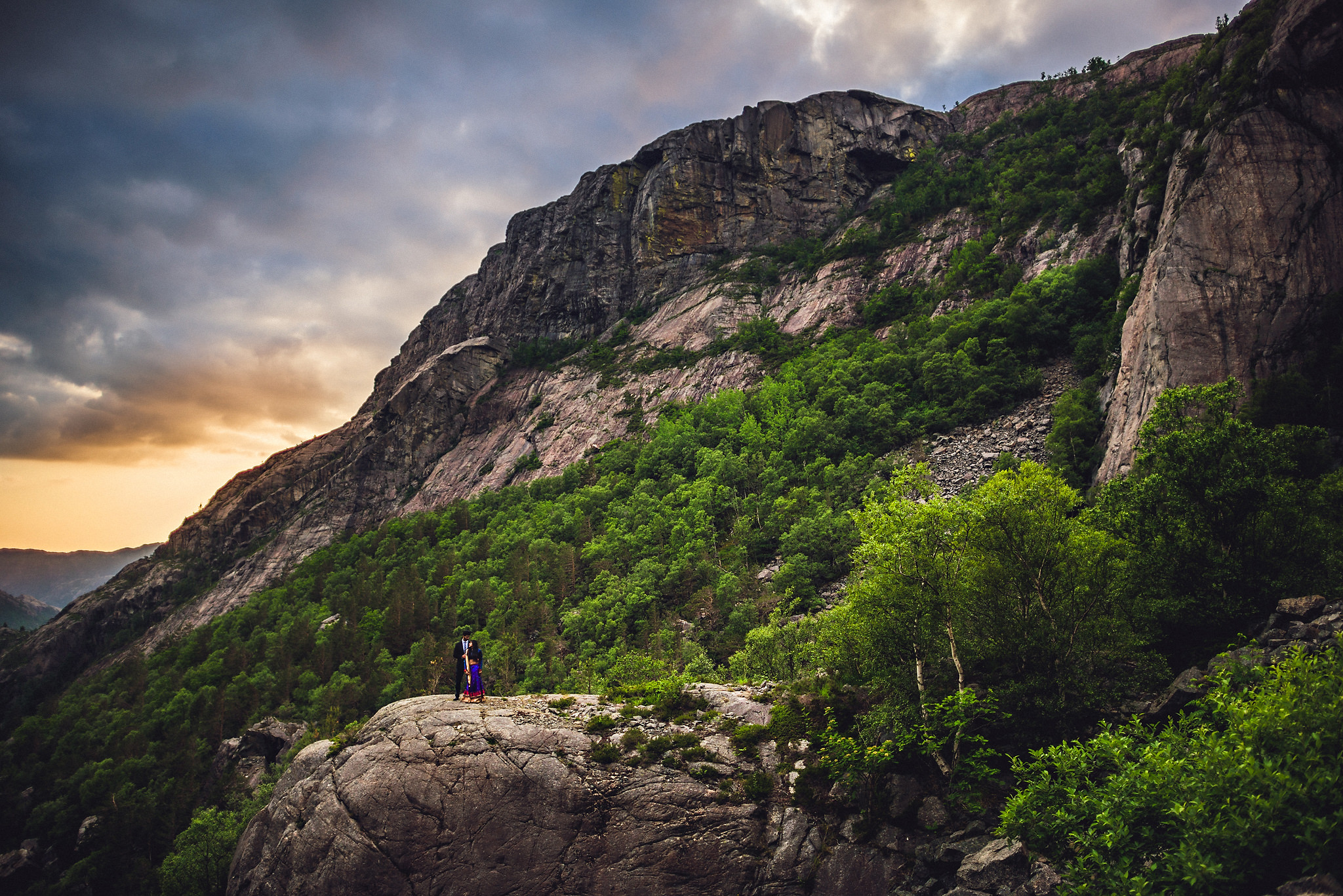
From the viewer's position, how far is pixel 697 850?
1603 centimetres

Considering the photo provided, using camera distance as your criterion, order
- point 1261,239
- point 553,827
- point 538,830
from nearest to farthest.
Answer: point 538,830 < point 553,827 < point 1261,239

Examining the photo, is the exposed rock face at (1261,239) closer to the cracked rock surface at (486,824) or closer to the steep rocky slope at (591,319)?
the steep rocky slope at (591,319)

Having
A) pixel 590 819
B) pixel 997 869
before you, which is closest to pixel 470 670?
pixel 590 819

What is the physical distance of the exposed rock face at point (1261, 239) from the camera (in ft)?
102

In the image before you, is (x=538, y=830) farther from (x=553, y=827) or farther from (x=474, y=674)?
(x=474, y=674)

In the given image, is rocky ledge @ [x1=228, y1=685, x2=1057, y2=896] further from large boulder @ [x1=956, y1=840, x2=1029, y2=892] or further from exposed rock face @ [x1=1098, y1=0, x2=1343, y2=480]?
exposed rock face @ [x1=1098, y1=0, x2=1343, y2=480]

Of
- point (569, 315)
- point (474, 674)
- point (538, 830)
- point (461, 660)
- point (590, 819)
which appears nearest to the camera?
point (538, 830)

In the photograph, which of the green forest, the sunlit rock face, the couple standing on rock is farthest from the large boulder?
the couple standing on rock

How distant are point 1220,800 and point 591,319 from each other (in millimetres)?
125586

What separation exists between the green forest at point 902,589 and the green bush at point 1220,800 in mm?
82

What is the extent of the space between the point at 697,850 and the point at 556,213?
14642 centimetres

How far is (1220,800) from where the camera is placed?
31.8 ft

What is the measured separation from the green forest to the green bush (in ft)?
0.27

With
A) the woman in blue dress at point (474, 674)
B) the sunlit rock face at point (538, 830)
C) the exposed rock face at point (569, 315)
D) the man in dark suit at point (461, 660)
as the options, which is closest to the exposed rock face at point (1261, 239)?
the sunlit rock face at point (538, 830)
